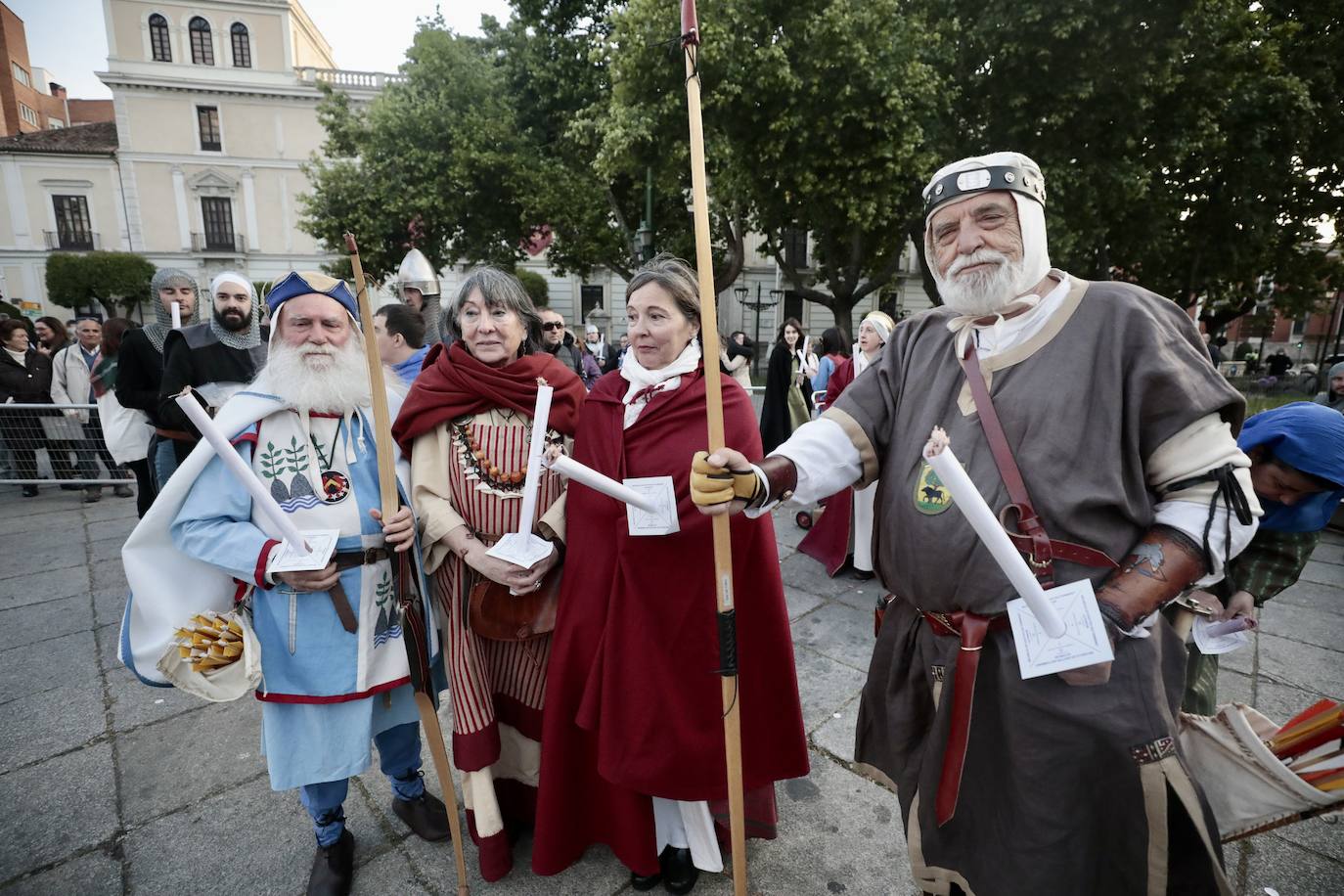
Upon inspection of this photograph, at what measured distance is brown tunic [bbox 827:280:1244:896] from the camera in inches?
54.5

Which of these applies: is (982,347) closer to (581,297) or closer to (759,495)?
(759,495)

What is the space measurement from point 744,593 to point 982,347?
41.6 inches

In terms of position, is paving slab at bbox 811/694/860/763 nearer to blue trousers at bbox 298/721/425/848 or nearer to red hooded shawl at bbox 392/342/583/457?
blue trousers at bbox 298/721/425/848

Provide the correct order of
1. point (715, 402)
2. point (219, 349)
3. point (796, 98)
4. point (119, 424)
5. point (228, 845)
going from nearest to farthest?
1. point (715, 402)
2. point (228, 845)
3. point (219, 349)
4. point (119, 424)
5. point (796, 98)

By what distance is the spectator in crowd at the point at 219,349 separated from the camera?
3.77m

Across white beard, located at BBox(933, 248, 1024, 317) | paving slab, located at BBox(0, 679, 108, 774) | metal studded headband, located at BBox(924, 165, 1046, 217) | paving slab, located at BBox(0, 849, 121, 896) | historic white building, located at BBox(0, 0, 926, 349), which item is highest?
historic white building, located at BBox(0, 0, 926, 349)

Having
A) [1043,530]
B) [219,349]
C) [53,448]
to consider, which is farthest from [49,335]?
[1043,530]

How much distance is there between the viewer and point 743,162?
12.6m

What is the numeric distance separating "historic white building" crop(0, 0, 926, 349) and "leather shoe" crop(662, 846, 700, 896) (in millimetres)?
31057

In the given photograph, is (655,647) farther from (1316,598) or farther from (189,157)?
(189,157)

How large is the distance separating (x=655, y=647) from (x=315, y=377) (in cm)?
136

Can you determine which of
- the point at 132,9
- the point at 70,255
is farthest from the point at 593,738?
the point at 132,9

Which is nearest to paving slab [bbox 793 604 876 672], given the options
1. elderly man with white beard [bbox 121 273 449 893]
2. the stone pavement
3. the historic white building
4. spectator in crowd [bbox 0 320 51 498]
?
the stone pavement

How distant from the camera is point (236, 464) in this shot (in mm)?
1559
